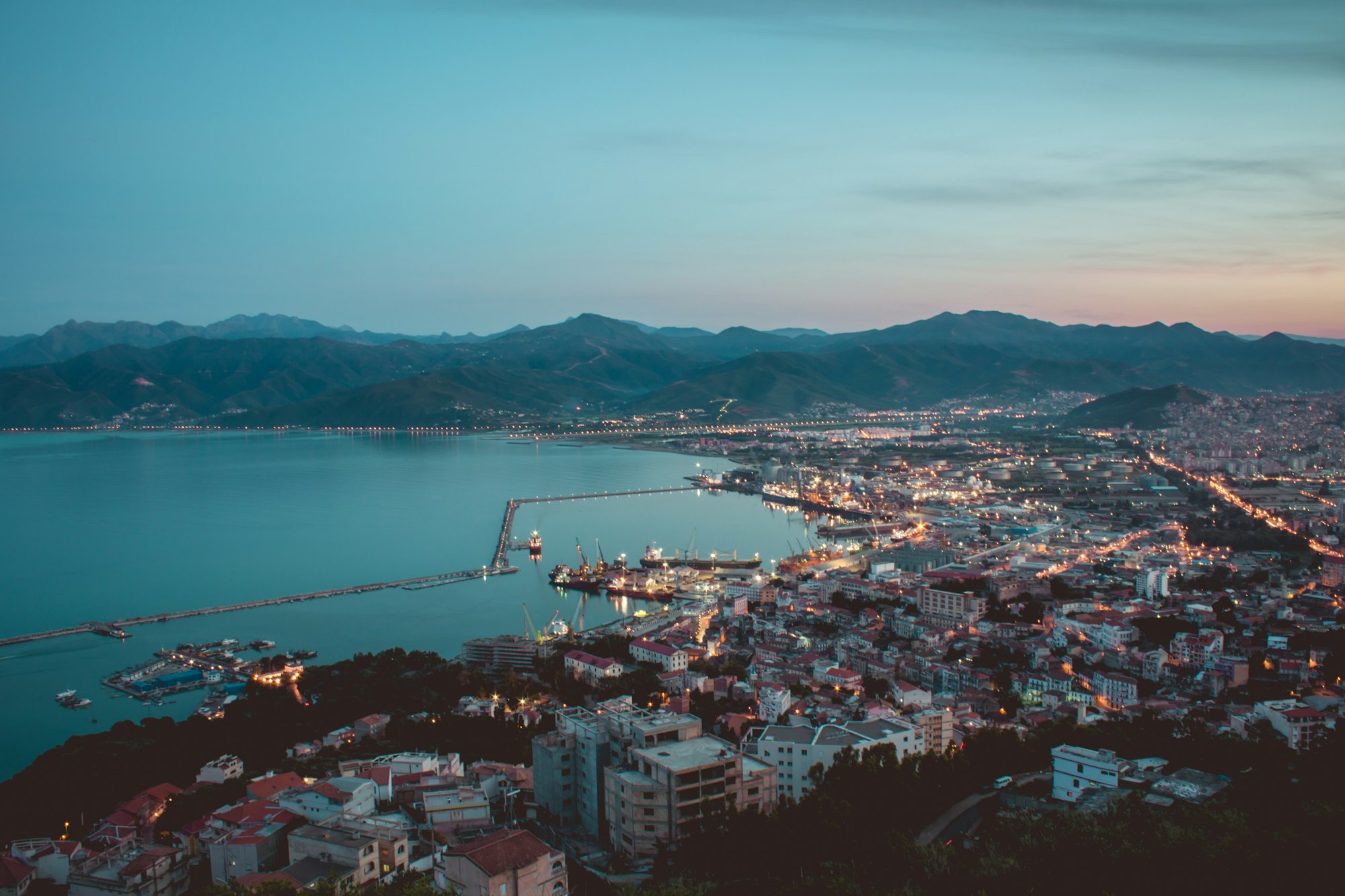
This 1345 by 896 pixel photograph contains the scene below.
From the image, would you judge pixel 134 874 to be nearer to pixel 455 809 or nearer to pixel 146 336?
pixel 455 809

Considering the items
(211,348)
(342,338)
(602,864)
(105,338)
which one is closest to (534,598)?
(602,864)

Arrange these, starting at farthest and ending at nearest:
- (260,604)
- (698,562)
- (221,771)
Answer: (698,562) < (260,604) < (221,771)

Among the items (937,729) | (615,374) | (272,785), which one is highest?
(615,374)

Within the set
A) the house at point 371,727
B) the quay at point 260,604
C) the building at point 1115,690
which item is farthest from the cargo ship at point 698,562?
the house at point 371,727

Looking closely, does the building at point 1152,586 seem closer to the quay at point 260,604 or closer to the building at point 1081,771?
the building at point 1081,771

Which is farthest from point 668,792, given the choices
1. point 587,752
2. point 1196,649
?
point 1196,649

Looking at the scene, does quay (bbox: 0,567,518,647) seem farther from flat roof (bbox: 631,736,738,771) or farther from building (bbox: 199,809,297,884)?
flat roof (bbox: 631,736,738,771)
